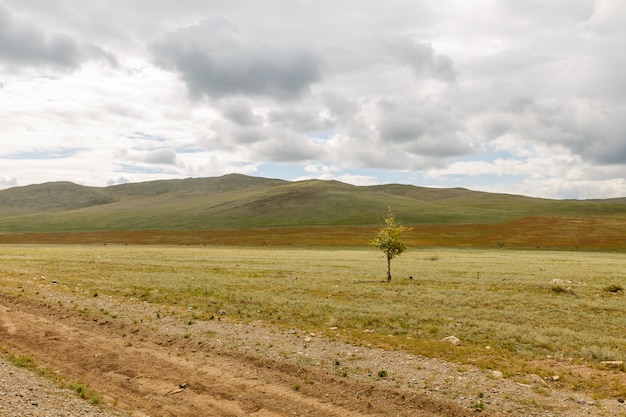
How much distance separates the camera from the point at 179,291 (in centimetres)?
2988

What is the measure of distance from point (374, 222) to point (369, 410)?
547ft

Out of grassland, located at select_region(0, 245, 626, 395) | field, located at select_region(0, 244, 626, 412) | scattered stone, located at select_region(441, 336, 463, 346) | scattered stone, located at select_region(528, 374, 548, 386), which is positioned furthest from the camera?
scattered stone, located at select_region(441, 336, 463, 346)

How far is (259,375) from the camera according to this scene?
14352 mm

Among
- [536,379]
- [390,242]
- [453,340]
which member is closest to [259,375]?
[453,340]

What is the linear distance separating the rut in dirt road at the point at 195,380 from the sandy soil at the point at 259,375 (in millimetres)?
33

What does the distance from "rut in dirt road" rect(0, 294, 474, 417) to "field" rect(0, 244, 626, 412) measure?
12.7 ft

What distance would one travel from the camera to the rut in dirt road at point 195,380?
12133 mm

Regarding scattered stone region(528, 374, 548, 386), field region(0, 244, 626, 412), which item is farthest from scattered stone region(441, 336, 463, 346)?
scattered stone region(528, 374, 548, 386)

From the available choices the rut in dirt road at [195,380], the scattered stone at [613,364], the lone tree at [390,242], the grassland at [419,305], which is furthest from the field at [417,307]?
the rut in dirt road at [195,380]

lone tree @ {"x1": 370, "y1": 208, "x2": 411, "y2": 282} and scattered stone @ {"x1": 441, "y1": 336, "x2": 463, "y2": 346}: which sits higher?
lone tree @ {"x1": 370, "y1": 208, "x2": 411, "y2": 282}

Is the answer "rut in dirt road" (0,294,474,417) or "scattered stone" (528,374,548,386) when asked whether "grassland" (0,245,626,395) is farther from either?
"rut in dirt road" (0,294,474,417)

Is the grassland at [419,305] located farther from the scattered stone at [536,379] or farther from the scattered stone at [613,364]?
the scattered stone at [536,379]

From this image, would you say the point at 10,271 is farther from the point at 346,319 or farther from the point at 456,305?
the point at 456,305

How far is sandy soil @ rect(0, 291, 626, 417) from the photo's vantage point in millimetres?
12172
